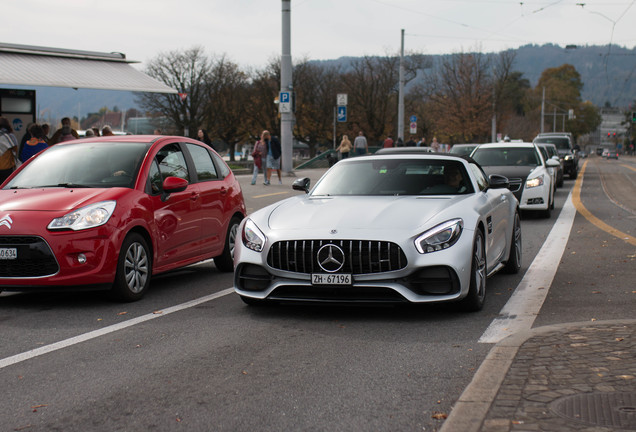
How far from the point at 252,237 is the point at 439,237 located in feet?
5.18

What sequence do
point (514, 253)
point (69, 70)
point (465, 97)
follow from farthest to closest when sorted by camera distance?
1. point (465, 97)
2. point (69, 70)
3. point (514, 253)

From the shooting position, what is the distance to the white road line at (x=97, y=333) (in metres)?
5.79

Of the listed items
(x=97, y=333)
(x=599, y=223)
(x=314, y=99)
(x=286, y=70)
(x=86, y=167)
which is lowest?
(x=599, y=223)

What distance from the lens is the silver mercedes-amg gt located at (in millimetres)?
6758

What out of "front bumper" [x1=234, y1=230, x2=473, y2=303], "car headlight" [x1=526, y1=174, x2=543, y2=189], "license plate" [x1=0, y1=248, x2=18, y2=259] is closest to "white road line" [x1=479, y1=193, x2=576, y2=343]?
"front bumper" [x1=234, y1=230, x2=473, y2=303]

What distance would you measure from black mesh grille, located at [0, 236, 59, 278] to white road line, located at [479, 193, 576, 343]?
12.6 feet

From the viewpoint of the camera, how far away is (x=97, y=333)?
6621 millimetres

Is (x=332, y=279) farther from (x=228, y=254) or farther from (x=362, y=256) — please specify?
(x=228, y=254)

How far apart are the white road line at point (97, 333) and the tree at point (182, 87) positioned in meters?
67.1

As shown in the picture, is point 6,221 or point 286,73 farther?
point 286,73

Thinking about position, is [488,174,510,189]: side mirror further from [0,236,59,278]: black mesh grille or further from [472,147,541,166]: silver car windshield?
[472,147,541,166]: silver car windshield

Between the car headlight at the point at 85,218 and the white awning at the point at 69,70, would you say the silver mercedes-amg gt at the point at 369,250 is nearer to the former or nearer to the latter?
the car headlight at the point at 85,218

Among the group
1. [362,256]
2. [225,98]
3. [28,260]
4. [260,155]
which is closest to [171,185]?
[28,260]

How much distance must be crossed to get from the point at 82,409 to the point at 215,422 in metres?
0.78
